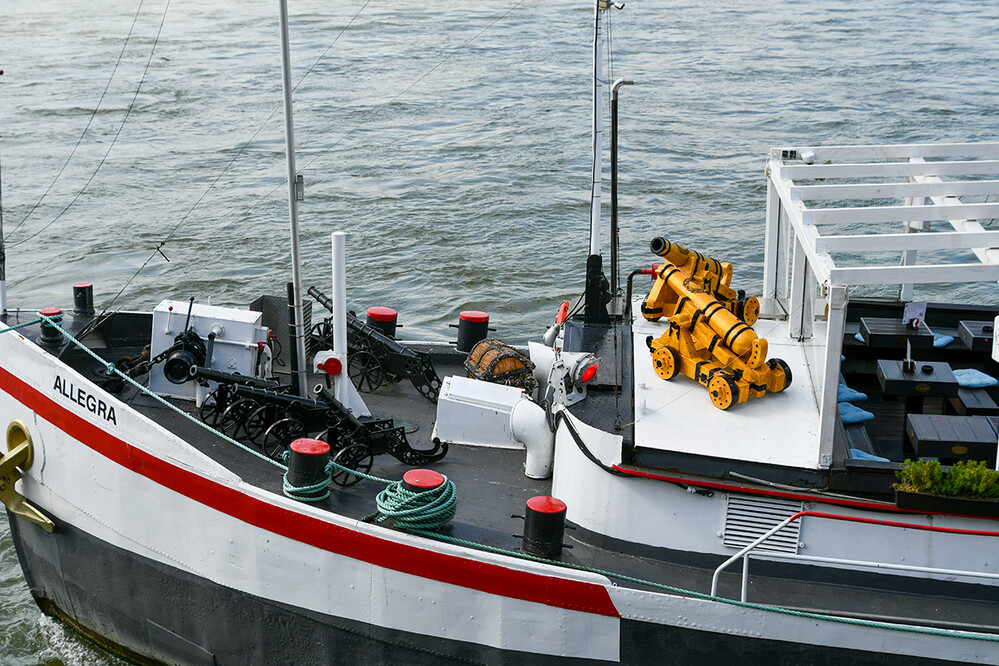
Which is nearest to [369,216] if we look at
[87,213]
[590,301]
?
[87,213]

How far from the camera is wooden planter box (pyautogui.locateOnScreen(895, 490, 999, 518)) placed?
6.61 meters

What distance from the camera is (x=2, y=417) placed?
8828 mm

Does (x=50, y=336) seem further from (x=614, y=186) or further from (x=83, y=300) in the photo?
(x=614, y=186)

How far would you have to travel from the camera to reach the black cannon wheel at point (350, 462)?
7828mm

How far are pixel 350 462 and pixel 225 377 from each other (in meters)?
1.23

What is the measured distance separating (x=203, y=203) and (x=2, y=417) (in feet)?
40.5

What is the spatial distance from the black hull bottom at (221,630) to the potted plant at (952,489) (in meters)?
0.85

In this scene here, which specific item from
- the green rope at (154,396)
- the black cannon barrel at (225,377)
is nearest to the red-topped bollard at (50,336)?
the green rope at (154,396)

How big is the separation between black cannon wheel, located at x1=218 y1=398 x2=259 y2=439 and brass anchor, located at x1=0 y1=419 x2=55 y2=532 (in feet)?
5.09

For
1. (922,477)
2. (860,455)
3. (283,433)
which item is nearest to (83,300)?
(283,433)

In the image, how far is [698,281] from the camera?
8.30m

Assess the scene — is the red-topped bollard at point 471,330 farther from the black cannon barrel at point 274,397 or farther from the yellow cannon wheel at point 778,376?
the yellow cannon wheel at point 778,376

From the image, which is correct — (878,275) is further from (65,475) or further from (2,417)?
(2,417)

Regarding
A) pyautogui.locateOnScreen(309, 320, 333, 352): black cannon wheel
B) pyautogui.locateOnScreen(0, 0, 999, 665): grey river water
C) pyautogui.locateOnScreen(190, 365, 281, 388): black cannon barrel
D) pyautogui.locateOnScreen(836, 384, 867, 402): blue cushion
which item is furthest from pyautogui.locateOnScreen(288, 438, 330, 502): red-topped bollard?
pyautogui.locateOnScreen(0, 0, 999, 665): grey river water
